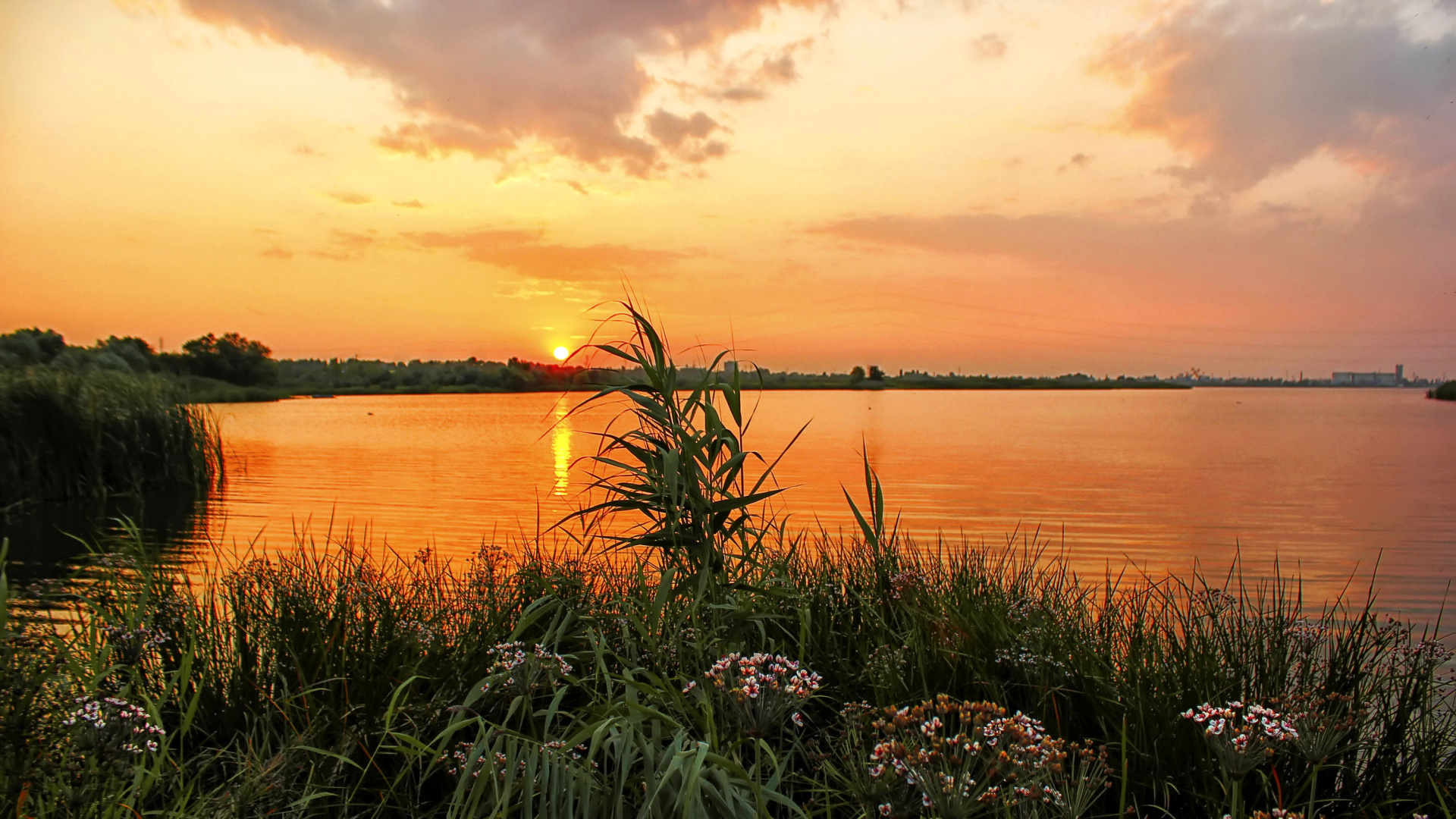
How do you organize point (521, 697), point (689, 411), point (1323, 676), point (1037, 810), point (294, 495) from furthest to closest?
1. point (294, 495)
2. point (689, 411)
3. point (1323, 676)
4. point (521, 697)
5. point (1037, 810)

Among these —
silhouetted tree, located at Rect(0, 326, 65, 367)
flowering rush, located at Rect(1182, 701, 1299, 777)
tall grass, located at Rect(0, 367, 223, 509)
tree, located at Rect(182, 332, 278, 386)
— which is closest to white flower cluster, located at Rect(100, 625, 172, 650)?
flowering rush, located at Rect(1182, 701, 1299, 777)

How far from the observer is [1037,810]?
2.90 meters

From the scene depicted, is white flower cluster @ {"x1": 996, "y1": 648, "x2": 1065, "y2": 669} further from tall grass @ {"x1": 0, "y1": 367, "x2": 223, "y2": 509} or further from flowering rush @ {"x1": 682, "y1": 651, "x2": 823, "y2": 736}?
tall grass @ {"x1": 0, "y1": 367, "x2": 223, "y2": 509}

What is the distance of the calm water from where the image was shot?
14422 mm

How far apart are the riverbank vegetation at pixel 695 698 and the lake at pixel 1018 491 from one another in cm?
135

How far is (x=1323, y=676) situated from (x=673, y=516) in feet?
12.0

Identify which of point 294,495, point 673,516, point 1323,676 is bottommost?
point 294,495

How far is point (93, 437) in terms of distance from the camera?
58.7 ft

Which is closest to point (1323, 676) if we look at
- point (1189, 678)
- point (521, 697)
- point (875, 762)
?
point (1189, 678)

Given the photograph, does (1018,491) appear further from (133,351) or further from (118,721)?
(133,351)

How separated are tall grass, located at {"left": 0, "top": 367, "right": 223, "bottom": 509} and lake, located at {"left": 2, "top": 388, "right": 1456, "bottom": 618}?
5.82ft

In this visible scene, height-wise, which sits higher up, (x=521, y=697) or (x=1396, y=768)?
(x=521, y=697)

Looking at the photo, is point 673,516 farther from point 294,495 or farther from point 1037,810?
point 294,495

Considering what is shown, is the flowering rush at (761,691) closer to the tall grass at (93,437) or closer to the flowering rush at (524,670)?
the flowering rush at (524,670)
